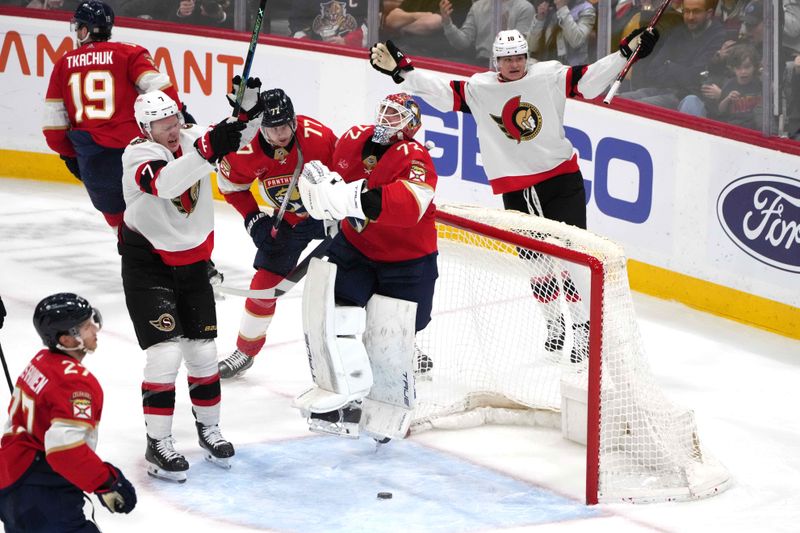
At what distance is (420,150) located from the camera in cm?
421

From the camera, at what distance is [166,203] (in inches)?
162

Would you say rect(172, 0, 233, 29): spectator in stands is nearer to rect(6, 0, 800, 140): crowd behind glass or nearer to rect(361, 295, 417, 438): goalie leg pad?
rect(6, 0, 800, 140): crowd behind glass

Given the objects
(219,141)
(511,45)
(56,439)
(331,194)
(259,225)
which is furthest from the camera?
(511,45)

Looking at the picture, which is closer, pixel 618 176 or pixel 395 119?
pixel 395 119

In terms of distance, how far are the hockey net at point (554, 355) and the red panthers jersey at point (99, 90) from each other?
177 centimetres

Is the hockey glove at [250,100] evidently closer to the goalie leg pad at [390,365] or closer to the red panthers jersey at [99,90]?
the goalie leg pad at [390,365]

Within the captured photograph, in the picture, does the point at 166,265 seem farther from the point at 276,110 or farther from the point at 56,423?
the point at 56,423

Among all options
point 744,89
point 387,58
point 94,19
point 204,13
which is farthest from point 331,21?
point 744,89

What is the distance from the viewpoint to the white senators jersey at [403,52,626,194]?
539 cm

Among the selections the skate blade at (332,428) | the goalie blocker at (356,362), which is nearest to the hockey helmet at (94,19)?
the goalie blocker at (356,362)

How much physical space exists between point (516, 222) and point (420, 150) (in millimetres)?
434

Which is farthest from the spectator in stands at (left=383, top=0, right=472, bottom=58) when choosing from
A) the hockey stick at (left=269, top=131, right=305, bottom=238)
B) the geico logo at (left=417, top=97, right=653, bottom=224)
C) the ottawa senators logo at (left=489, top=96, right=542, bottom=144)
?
the hockey stick at (left=269, top=131, right=305, bottom=238)

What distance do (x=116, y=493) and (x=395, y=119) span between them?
1.63m

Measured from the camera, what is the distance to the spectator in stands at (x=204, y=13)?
26.2 feet
